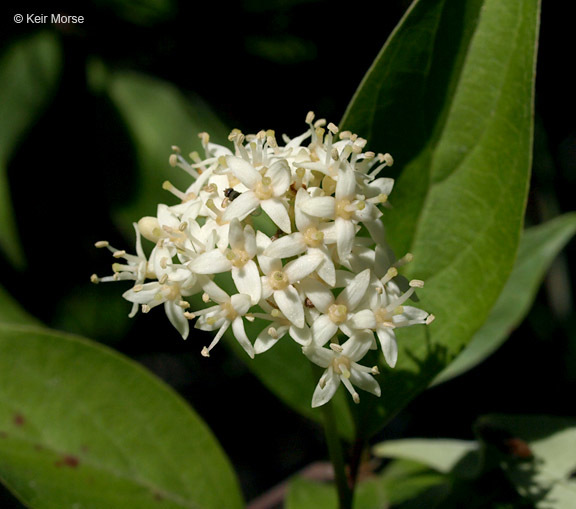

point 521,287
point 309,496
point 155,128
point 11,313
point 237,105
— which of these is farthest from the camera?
point 237,105

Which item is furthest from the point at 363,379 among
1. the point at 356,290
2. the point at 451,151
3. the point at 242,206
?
→ the point at 451,151

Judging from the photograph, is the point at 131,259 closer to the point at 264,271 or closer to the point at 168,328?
the point at 264,271

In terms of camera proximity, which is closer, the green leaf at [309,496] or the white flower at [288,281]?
the white flower at [288,281]

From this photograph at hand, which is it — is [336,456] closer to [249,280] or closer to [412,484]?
[249,280]

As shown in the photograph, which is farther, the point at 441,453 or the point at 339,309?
the point at 441,453

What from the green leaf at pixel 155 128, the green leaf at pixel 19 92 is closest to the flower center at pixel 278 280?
the green leaf at pixel 155 128

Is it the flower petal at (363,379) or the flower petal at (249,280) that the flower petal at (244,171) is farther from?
the flower petal at (363,379)
